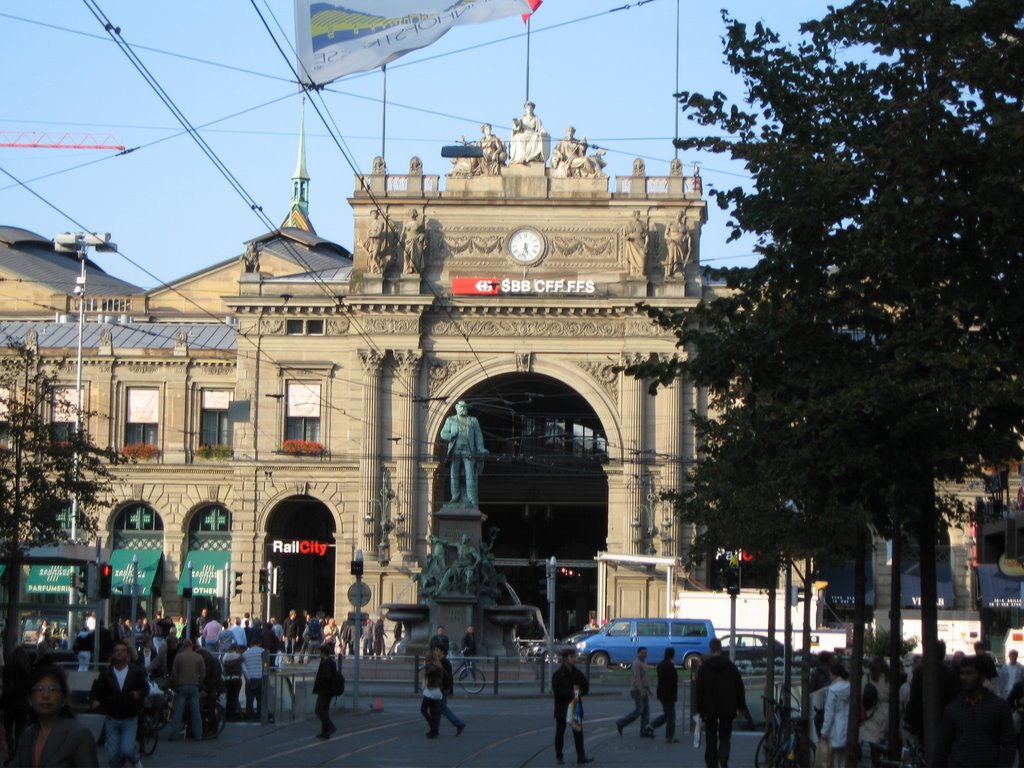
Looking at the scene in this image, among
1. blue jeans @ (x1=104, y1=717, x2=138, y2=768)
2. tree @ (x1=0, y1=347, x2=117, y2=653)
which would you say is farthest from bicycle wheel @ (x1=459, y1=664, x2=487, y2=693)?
blue jeans @ (x1=104, y1=717, x2=138, y2=768)

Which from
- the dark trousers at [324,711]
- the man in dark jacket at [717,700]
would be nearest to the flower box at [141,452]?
the dark trousers at [324,711]

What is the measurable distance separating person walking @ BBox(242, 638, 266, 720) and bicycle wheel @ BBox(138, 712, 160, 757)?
515 cm

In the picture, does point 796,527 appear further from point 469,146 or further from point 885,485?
point 469,146

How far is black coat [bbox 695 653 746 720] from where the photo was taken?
23062mm

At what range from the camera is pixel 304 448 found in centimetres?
7331

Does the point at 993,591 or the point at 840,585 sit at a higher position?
the point at 993,591

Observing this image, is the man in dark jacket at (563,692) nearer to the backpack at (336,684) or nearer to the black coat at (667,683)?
the black coat at (667,683)

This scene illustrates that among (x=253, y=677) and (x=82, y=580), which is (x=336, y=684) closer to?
(x=253, y=677)

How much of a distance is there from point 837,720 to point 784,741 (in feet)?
7.46

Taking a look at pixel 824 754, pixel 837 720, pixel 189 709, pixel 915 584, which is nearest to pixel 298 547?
pixel 915 584

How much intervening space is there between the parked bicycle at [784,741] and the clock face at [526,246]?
4767 centimetres

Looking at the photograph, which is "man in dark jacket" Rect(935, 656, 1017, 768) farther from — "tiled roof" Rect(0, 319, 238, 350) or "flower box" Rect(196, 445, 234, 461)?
"tiled roof" Rect(0, 319, 238, 350)

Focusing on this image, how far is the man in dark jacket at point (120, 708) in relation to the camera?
21.3 meters

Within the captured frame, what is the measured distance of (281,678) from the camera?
3259 cm
